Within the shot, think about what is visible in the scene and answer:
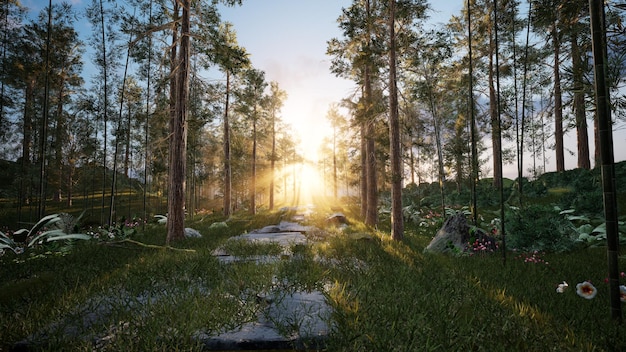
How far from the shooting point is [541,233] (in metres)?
6.27

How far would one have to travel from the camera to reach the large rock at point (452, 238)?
638 centimetres

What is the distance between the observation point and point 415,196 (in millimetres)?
28047

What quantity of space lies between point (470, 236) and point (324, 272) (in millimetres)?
4389

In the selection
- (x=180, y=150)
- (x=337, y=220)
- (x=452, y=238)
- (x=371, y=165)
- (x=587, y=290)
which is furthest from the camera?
(x=337, y=220)

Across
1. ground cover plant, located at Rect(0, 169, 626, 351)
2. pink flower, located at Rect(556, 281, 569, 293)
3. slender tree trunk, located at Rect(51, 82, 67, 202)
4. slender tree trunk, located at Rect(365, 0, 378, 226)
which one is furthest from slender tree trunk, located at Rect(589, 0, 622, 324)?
slender tree trunk, located at Rect(51, 82, 67, 202)

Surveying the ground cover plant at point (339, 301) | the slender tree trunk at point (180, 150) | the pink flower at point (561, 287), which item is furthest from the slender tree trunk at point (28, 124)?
the pink flower at point (561, 287)

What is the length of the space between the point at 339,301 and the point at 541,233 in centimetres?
612

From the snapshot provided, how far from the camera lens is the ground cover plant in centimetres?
217

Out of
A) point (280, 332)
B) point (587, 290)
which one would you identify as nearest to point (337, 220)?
point (587, 290)

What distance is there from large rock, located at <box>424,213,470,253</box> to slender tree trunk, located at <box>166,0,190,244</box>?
7033mm

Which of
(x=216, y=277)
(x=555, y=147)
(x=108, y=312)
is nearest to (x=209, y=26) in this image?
(x=216, y=277)

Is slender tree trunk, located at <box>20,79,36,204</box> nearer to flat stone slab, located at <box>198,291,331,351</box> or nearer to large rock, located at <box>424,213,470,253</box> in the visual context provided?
flat stone slab, located at <box>198,291,331,351</box>

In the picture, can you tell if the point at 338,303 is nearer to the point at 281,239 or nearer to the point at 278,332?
the point at 278,332

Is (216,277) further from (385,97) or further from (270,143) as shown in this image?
(270,143)
